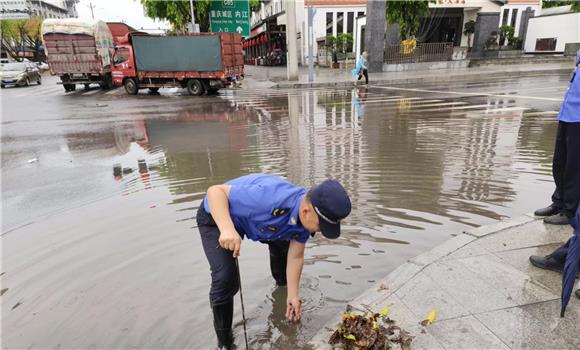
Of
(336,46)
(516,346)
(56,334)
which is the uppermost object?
(336,46)

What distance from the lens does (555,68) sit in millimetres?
23500

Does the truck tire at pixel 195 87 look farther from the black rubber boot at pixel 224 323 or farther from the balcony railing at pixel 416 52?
the black rubber boot at pixel 224 323

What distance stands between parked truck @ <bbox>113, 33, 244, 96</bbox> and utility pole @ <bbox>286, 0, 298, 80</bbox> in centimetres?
415

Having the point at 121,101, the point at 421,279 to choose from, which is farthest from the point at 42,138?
the point at 421,279

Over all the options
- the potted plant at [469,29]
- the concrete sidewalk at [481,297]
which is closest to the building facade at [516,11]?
the potted plant at [469,29]

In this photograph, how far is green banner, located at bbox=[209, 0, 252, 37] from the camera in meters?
26.8

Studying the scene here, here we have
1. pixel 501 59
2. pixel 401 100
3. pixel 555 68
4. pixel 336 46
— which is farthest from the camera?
pixel 336 46

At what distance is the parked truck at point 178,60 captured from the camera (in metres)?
18.4

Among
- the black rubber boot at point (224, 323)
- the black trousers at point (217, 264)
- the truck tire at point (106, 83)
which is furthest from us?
the truck tire at point (106, 83)

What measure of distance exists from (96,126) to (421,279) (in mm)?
10261

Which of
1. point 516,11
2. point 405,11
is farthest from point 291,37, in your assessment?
point 516,11

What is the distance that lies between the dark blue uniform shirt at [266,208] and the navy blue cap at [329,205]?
0.21 meters

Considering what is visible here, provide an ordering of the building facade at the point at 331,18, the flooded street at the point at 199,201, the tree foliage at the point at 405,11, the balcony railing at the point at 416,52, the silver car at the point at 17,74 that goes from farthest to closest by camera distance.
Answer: the building facade at the point at 331,18 < the balcony railing at the point at 416,52 < the tree foliage at the point at 405,11 < the silver car at the point at 17,74 < the flooded street at the point at 199,201

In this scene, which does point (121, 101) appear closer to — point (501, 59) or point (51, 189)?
point (51, 189)
